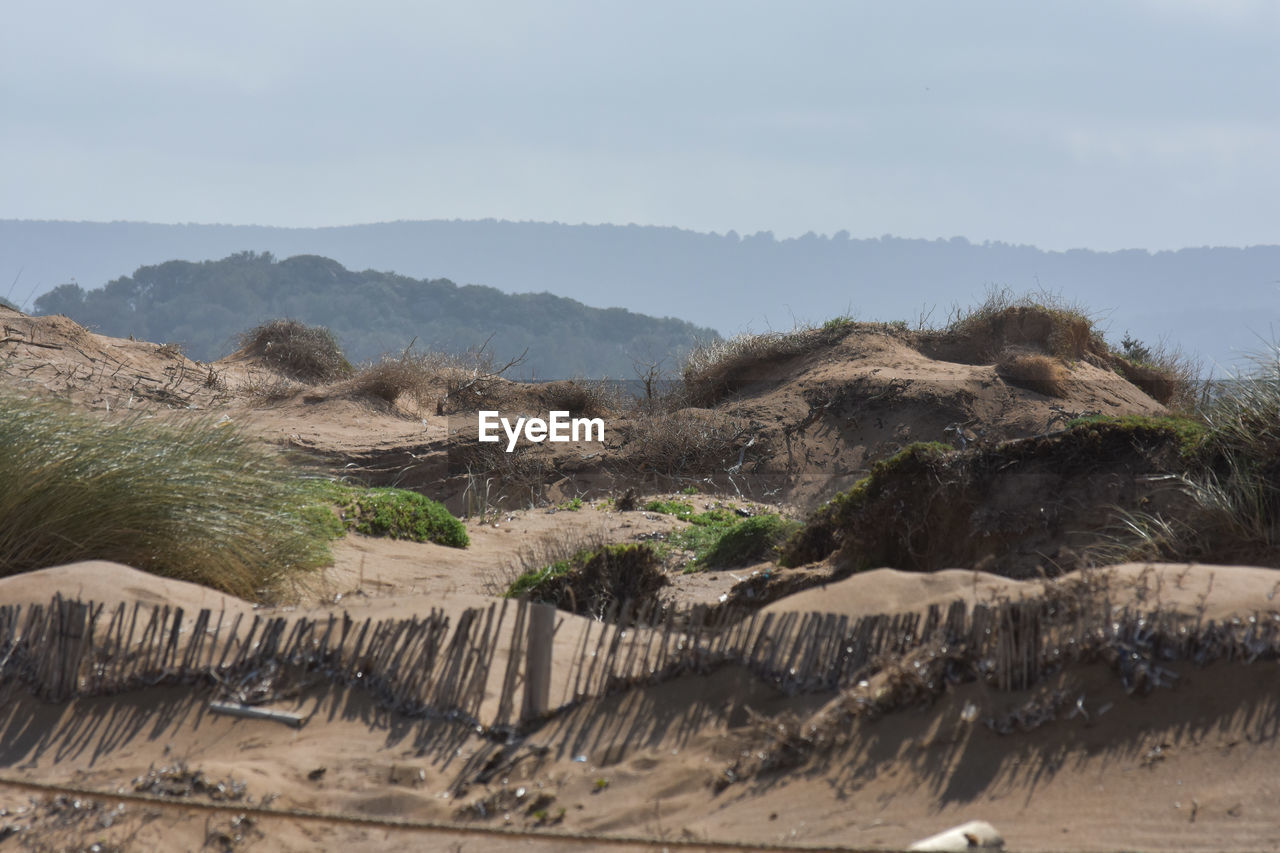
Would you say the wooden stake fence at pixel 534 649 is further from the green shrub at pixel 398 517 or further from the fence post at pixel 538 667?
the green shrub at pixel 398 517

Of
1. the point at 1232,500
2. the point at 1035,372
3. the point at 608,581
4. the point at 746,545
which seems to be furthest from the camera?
the point at 1035,372

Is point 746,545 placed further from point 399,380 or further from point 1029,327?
point 399,380

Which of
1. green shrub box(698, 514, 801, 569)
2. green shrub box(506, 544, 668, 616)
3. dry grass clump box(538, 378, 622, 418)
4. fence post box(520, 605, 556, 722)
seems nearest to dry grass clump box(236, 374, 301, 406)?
dry grass clump box(538, 378, 622, 418)

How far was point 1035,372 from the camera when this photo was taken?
1338 centimetres

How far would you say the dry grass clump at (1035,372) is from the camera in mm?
13328

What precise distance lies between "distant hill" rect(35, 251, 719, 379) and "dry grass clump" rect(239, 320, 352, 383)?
70464 mm

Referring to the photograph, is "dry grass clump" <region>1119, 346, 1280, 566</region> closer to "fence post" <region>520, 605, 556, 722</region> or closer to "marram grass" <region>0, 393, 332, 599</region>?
"fence post" <region>520, 605, 556, 722</region>

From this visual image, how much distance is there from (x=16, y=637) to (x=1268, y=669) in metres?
4.42

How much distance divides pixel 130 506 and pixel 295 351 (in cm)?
1687

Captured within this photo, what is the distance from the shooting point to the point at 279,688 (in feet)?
11.8

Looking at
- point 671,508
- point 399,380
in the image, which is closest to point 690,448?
point 671,508

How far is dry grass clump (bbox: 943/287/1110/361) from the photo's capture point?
14.5 m

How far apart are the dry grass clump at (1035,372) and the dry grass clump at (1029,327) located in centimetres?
72

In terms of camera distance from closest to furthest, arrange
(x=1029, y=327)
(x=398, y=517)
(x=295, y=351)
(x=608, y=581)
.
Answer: (x=608, y=581), (x=398, y=517), (x=1029, y=327), (x=295, y=351)
